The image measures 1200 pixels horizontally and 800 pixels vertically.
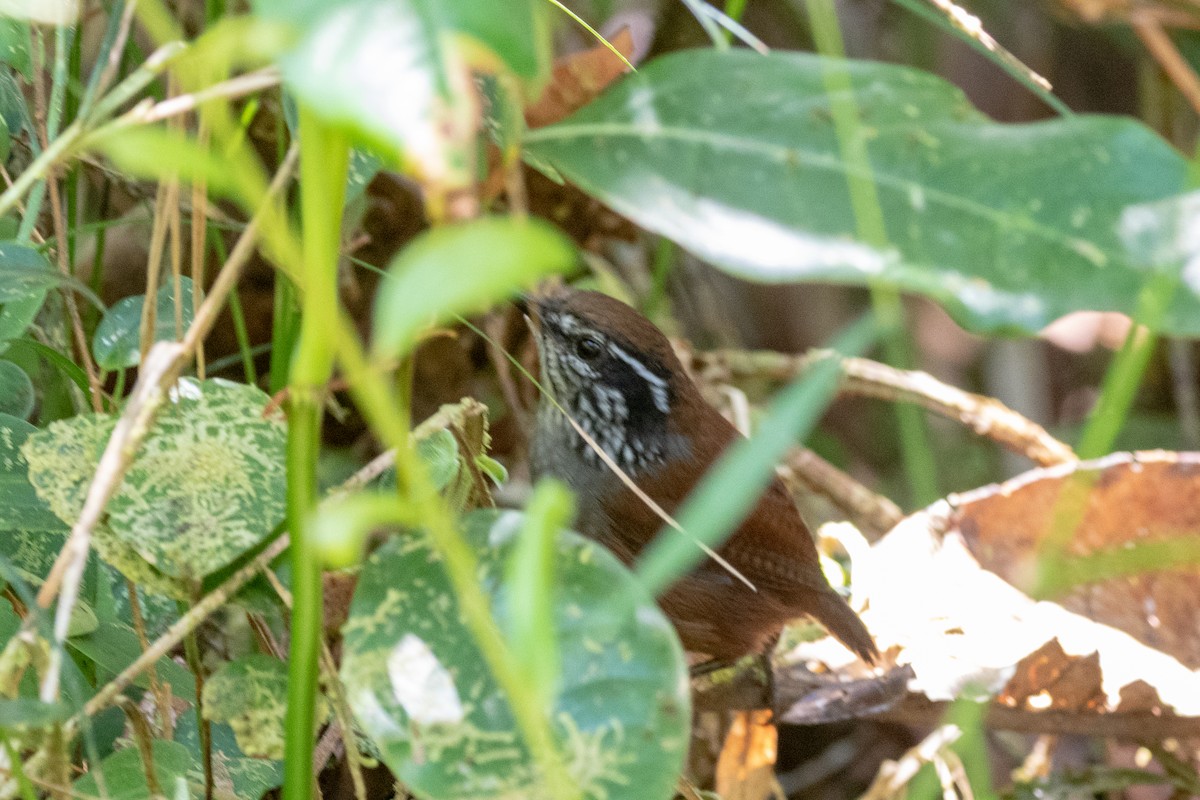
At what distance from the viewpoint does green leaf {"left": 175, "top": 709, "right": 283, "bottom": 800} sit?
4.40 ft

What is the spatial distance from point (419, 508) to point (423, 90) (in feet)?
0.78

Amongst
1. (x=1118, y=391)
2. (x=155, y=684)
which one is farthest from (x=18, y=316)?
(x=1118, y=391)

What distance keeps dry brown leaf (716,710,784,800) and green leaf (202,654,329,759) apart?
111cm

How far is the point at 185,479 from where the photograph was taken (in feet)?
3.97

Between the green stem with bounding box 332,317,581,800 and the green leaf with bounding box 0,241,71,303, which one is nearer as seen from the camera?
the green stem with bounding box 332,317,581,800

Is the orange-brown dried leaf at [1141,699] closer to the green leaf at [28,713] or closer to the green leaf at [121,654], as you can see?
the green leaf at [121,654]

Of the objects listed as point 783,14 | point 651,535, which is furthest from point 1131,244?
point 783,14

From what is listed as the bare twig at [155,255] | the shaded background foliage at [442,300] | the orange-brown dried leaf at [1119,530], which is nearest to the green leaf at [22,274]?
the shaded background foliage at [442,300]

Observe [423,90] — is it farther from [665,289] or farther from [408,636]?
[665,289]

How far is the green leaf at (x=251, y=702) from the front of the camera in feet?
4.07

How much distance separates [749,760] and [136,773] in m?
1.26

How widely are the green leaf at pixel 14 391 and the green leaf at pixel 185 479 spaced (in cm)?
24

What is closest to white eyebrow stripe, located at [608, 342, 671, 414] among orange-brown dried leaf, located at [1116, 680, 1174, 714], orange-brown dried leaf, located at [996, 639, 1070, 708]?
orange-brown dried leaf, located at [996, 639, 1070, 708]

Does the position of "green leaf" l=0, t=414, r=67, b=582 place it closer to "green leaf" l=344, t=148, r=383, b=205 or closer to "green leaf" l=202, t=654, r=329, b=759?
"green leaf" l=202, t=654, r=329, b=759
